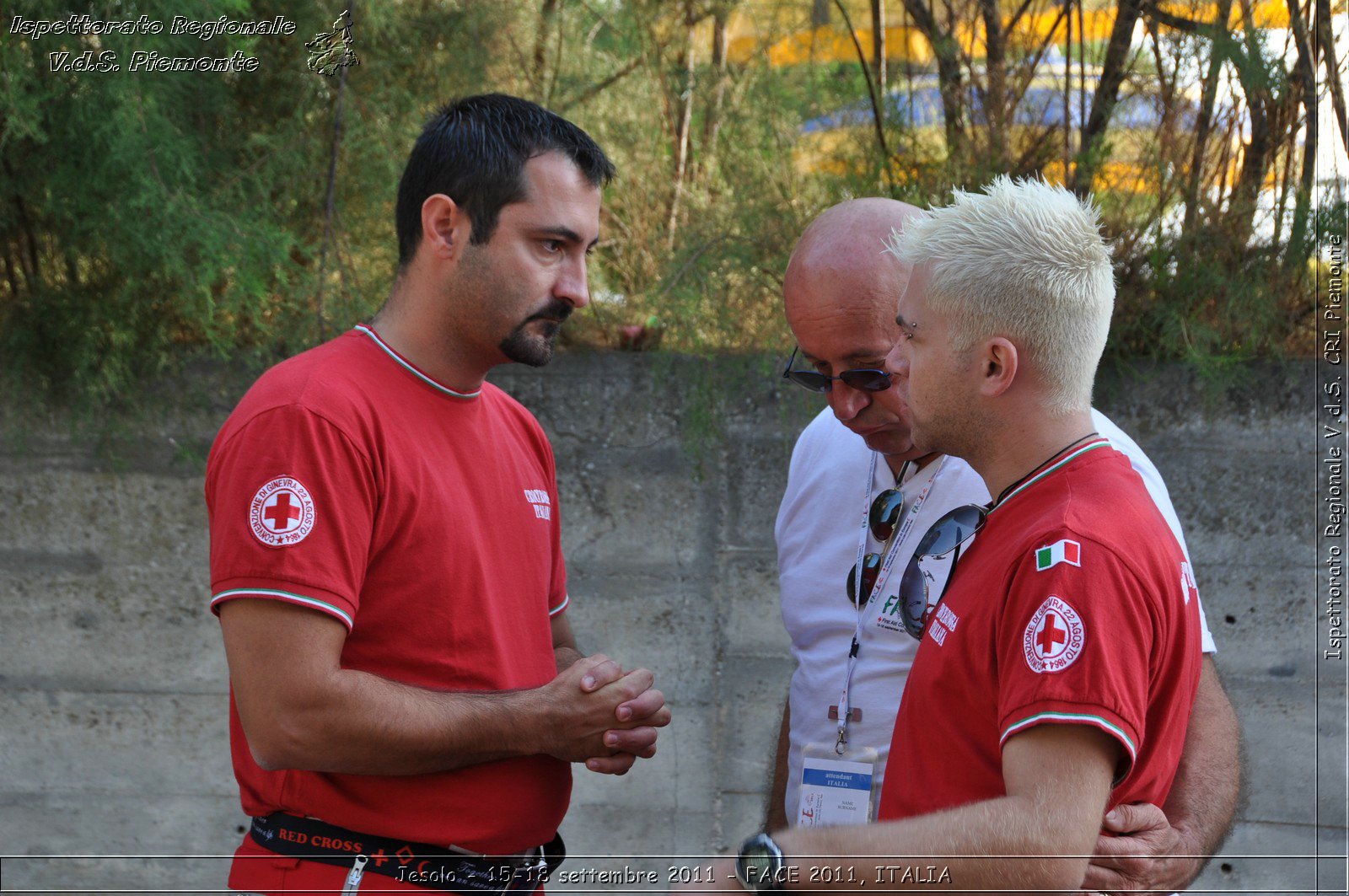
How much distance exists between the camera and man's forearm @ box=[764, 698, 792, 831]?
2.30 meters

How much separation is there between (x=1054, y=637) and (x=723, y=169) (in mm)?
2455

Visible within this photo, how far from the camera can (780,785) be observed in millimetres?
2328

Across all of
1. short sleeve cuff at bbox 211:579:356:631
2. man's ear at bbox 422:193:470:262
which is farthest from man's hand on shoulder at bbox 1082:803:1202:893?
man's ear at bbox 422:193:470:262

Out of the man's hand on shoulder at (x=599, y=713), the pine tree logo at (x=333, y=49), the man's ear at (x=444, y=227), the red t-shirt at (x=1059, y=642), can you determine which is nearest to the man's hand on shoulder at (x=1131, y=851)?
the red t-shirt at (x=1059, y=642)

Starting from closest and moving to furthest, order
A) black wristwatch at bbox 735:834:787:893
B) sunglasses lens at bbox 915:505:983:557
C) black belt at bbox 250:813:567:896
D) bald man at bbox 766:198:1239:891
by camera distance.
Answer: black wristwatch at bbox 735:834:787:893
sunglasses lens at bbox 915:505:983:557
black belt at bbox 250:813:567:896
bald man at bbox 766:198:1239:891

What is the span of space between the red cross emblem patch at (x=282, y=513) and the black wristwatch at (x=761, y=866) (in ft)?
2.74

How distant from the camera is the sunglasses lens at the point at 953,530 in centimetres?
161

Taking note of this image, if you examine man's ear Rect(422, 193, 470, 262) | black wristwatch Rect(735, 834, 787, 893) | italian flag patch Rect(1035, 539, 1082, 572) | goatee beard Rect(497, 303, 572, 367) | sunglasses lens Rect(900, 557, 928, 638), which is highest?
man's ear Rect(422, 193, 470, 262)

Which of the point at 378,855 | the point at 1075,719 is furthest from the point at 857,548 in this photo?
the point at 378,855

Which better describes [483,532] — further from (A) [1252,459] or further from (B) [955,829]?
(A) [1252,459]

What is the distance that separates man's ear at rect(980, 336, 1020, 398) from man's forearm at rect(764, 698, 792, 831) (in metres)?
1.04

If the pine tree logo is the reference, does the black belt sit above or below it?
below

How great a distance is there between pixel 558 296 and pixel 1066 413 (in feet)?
3.35

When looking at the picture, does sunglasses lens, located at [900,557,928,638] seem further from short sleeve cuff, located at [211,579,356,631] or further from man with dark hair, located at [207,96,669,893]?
short sleeve cuff, located at [211,579,356,631]
